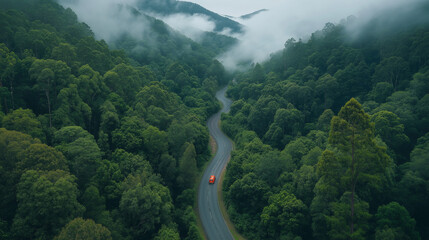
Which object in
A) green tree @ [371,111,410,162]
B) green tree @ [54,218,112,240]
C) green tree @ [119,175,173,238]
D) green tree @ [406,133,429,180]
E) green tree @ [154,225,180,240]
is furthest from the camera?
green tree @ [371,111,410,162]

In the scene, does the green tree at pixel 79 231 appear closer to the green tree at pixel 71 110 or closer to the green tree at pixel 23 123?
the green tree at pixel 23 123

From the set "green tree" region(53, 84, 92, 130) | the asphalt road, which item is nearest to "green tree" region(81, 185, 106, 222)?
"green tree" region(53, 84, 92, 130)

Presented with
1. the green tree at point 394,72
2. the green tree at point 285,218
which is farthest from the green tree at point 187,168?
the green tree at point 394,72

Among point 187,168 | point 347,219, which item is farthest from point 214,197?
point 347,219

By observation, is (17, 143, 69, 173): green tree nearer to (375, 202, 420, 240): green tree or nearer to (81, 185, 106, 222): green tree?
(81, 185, 106, 222): green tree

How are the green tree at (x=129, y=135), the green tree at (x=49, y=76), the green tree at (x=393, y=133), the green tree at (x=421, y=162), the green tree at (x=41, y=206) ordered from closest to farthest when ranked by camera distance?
the green tree at (x=41, y=206) → the green tree at (x=421, y=162) → the green tree at (x=49, y=76) → the green tree at (x=393, y=133) → the green tree at (x=129, y=135)
